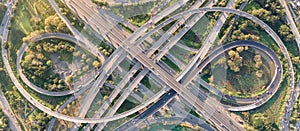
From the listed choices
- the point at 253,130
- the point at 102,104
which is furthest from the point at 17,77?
the point at 253,130

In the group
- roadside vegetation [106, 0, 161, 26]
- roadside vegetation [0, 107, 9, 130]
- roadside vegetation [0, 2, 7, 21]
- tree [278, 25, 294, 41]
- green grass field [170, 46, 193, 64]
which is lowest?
roadside vegetation [0, 107, 9, 130]

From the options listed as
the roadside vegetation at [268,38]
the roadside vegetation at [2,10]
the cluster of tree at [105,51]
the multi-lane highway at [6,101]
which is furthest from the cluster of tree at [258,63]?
the roadside vegetation at [2,10]

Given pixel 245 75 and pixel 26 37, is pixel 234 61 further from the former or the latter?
pixel 26 37

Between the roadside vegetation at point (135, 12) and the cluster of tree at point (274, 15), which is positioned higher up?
the cluster of tree at point (274, 15)

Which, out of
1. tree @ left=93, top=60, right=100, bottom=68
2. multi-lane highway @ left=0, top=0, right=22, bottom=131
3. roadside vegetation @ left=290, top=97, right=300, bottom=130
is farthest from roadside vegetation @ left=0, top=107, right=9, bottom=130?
roadside vegetation @ left=290, top=97, right=300, bottom=130

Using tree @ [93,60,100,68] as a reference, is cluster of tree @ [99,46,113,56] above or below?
above

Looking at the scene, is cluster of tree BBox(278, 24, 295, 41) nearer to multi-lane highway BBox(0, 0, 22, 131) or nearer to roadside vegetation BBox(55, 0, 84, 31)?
roadside vegetation BBox(55, 0, 84, 31)

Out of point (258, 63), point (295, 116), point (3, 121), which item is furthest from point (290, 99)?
point (3, 121)

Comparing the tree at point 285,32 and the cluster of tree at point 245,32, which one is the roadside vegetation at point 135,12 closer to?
the cluster of tree at point 245,32

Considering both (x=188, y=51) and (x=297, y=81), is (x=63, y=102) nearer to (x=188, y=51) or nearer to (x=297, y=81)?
(x=188, y=51)
